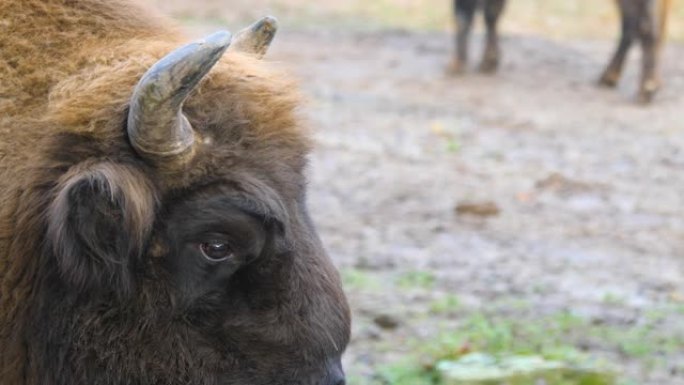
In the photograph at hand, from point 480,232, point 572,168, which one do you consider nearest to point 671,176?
point 572,168

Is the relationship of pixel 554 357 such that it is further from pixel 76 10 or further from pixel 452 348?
pixel 76 10

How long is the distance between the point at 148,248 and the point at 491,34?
42.5 feet

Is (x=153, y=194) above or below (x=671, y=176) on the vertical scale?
above

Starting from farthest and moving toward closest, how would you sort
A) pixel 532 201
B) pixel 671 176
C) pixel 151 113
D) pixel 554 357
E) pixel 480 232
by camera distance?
pixel 671 176 → pixel 532 201 → pixel 480 232 → pixel 554 357 → pixel 151 113

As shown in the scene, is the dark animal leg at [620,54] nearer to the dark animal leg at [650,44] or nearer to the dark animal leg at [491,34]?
the dark animal leg at [650,44]

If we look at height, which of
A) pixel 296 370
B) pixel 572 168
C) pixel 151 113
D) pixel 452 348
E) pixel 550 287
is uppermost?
pixel 151 113

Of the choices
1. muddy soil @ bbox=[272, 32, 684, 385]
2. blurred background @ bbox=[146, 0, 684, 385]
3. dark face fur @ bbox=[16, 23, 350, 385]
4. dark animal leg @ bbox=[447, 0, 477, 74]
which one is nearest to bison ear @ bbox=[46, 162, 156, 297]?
dark face fur @ bbox=[16, 23, 350, 385]

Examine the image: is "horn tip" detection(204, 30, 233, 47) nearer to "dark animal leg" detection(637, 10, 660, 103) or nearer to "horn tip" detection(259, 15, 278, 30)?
"horn tip" detection(259, 15, 278, 30)

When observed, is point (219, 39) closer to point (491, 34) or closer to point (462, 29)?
point (462, 29)

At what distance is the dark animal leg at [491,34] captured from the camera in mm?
16172

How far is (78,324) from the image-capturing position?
3.70 meters

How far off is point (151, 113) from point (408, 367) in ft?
9.06

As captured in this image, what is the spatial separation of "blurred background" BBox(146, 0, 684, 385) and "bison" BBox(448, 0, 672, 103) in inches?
8.8

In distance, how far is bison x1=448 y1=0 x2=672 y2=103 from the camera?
14.7 m
